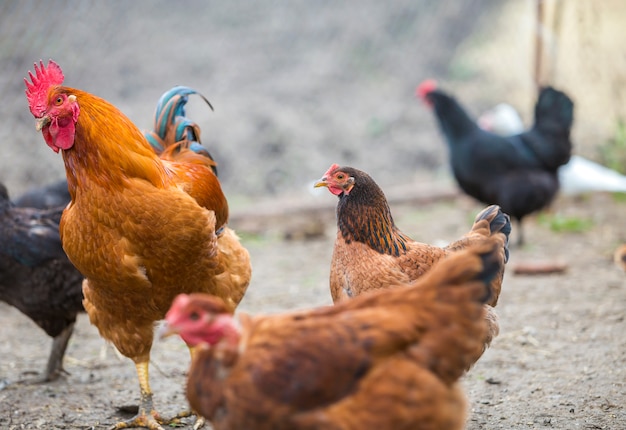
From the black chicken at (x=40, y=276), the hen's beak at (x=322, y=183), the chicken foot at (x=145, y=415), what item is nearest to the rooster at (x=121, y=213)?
the chicken foot at (x=145, y=415)

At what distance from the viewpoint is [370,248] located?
3.86 m

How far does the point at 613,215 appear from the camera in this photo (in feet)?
27.4

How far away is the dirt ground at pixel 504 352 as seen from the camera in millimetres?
4047

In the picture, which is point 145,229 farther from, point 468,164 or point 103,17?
point 103,17

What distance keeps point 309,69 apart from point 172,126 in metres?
7.54

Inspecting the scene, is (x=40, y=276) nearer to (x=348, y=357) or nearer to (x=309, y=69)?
(x=348, y=357)

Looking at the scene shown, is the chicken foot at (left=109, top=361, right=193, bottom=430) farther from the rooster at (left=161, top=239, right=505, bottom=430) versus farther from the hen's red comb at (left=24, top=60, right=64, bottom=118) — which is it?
the hen's red comb at (left=24, top=60, right=64, bottom=118)

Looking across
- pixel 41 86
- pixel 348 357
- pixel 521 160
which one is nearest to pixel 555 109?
pixel 521 160

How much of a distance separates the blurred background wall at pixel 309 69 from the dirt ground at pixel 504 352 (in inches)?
90.1

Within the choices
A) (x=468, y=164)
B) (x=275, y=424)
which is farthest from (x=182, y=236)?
Result: (x=468, y=164)

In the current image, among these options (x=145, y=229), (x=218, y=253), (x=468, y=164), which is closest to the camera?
(x=145, y=229)

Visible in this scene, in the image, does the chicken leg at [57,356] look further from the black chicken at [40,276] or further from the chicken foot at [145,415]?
the chicken foot at [145,415]

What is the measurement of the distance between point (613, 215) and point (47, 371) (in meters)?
6.66

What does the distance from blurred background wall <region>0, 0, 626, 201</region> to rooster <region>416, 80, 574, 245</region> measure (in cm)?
145
